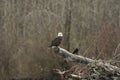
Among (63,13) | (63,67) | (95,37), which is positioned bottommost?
(63,67)

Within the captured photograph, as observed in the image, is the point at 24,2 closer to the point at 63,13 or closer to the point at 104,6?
the point at 63,13

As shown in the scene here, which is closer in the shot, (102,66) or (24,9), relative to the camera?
(102,66)

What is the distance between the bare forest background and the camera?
734 cm

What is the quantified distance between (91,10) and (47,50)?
1.30 m

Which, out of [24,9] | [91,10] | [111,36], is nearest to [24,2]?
[24,9]

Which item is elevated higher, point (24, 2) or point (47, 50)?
point (24, 2)

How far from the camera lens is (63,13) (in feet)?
24.5

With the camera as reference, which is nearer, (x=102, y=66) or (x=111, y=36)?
(x=102, y=66)

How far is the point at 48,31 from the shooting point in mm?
7438

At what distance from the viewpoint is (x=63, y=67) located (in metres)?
7.41

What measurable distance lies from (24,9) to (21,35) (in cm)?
56

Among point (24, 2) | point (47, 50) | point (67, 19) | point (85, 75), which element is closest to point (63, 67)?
point (47, 50)

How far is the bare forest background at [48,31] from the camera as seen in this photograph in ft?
24.1

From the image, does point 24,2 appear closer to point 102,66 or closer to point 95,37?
point 95,37
